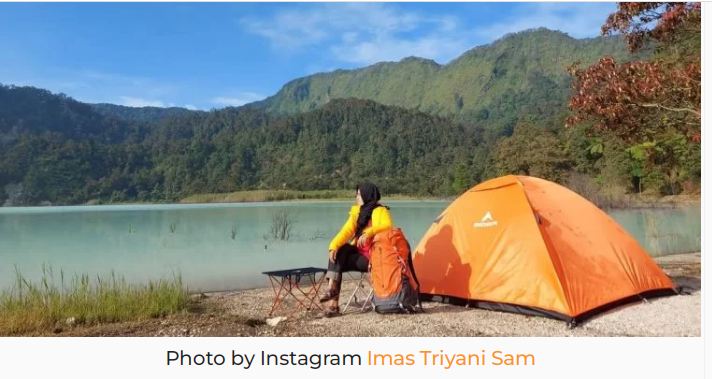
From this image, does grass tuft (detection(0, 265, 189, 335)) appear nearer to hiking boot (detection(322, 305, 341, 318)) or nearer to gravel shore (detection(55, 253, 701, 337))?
gravel shore (detection(55, 253, 701, 337))

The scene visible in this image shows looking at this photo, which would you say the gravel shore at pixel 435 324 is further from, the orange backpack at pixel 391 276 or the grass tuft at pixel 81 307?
the grass tuft at pixel 81 307

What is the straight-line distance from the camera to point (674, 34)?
8047 millimetres

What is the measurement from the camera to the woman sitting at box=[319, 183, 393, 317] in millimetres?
5832

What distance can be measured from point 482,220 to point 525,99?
14374 centimetres

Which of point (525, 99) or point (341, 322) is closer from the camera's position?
point (341, 322)

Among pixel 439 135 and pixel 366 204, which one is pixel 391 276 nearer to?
pixel 366 204

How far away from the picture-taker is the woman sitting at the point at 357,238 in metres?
5.83

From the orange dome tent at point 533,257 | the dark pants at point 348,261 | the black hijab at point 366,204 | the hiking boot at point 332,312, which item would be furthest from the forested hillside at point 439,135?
the hiking boot at point 332,312

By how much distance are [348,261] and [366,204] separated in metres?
0.65

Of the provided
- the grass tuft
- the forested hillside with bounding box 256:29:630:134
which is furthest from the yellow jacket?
the forested hillside with bounding box 256:29:630:134

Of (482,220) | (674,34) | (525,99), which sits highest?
(525,99)

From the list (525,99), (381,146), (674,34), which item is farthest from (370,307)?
(525,99)
